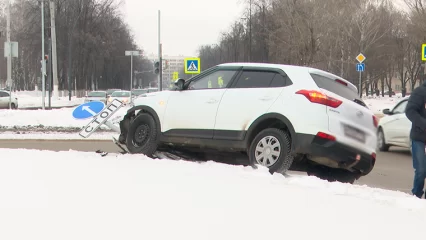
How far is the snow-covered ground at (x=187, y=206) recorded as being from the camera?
3.67 meters

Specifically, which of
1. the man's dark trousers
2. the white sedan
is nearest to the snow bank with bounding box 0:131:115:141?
the white sedan

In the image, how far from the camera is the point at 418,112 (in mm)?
5793

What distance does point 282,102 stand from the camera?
253 inches

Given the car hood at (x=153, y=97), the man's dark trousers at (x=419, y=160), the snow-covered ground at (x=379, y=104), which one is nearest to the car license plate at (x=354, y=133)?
the man's dark trousers at (x=419, y=160)

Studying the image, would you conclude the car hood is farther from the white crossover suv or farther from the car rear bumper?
the car rear bumper

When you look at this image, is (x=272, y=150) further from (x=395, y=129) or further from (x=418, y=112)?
(x=395, y=129)

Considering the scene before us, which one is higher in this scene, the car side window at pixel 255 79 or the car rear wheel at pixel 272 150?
the car side window at pixel 255 79

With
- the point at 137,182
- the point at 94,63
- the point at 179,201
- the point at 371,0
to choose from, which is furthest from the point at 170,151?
the point at 94,63

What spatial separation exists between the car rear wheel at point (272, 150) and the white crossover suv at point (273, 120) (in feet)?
0.04

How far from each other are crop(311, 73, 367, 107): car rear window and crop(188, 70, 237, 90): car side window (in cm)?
134

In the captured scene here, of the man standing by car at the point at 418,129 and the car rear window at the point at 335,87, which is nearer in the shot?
the man standing by car at the point at 418,129

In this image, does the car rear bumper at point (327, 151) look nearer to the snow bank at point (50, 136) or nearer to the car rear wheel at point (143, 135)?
the car rear wheel at point (143, 135)

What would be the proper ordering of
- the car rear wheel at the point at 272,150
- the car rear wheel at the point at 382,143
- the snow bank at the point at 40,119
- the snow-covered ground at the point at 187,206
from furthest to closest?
the snow bank at the point at 40,119 → the car rear wheel at the point at 382,143 → the car rear wheel at the point at 272,150 → the snow-covered ground at the point at 187,206

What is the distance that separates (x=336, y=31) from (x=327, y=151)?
42597 millimetres
